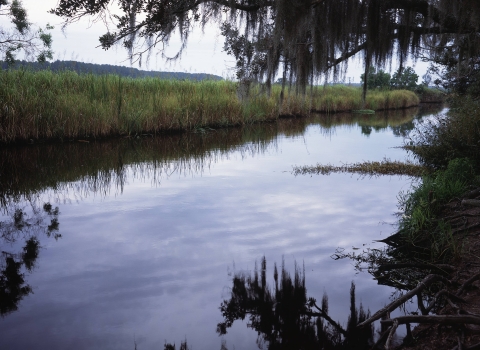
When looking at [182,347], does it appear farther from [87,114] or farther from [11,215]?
[87,114]

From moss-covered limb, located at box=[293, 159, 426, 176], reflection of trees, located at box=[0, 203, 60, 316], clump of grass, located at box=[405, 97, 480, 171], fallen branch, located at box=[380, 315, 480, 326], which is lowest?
reflection of trees, located at box=[0, 203, 60, 316]

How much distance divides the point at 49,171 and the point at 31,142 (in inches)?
131

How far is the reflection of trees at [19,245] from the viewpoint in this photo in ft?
14.3

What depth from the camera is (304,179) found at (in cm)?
994

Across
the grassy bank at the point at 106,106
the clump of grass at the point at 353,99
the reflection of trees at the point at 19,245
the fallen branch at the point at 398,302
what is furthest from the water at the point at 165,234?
the clump of grass at the point at 353,99

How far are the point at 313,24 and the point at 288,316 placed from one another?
2965 mm

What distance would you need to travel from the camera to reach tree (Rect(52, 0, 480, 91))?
452cm

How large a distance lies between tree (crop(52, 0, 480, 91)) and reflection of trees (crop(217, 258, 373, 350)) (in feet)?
7.86

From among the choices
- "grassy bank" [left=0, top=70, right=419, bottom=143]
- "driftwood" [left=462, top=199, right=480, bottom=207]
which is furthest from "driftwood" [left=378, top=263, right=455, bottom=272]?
"grassy bank" [left=0, top=70, right=419, bottom=143]

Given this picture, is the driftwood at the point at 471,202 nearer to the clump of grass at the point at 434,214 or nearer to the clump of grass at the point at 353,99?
the clump of grass at the point at 434,214

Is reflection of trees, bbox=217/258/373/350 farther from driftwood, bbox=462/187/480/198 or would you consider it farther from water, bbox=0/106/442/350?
driftwood, bbox=462/187/480/198

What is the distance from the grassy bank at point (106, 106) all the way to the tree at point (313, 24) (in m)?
4.01


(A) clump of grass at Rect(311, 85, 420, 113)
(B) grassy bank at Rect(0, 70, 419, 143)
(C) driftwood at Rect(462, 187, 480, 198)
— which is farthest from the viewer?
(A) clump of grass at Rect(311, 85, 420, 113)

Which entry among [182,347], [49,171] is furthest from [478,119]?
[49,171]
